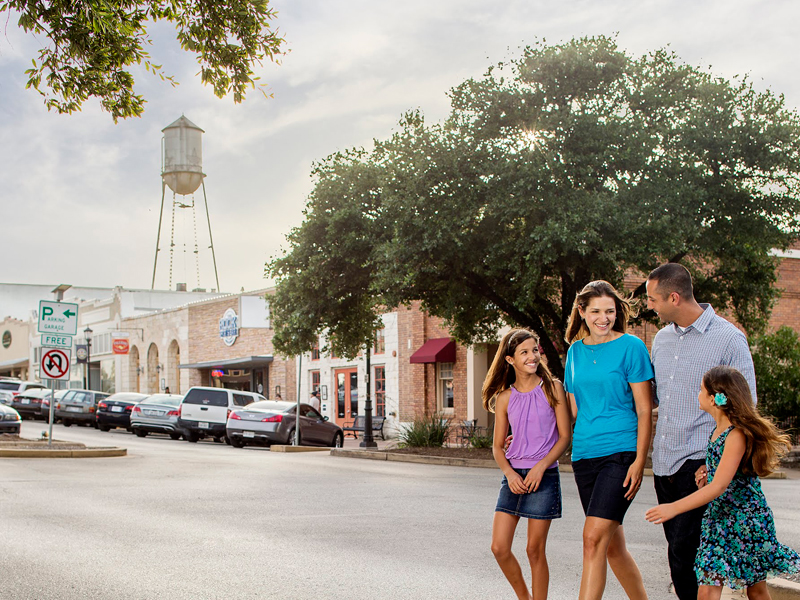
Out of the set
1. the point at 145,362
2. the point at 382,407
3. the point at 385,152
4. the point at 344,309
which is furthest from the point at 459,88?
the point at 145,362

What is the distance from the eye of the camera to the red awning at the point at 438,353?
31422 mm

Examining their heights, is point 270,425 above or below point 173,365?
below

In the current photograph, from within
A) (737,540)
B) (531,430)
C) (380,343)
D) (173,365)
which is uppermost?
(380,343)

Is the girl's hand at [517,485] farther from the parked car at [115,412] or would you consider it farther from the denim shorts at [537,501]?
the parked car at [115,412]

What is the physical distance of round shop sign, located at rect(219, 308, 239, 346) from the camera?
4547cm

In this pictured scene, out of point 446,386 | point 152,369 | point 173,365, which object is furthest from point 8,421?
→ point 152,369

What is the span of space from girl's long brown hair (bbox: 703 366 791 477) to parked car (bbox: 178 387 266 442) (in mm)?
25022

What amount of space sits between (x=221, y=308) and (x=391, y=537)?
131 ft

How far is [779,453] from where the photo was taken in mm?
4285

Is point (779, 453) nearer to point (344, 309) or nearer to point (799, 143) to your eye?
point (799, 143)

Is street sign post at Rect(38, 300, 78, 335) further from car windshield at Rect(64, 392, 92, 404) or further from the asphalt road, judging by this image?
car windshield at Rect(64, 392, 92, 404)

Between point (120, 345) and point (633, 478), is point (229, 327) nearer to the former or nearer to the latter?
point (120, 345)

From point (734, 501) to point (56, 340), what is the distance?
1751cm

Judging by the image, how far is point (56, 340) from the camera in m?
19.3
